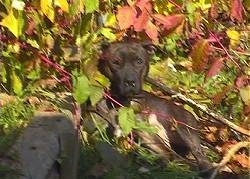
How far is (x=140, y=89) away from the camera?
6781 millimetres

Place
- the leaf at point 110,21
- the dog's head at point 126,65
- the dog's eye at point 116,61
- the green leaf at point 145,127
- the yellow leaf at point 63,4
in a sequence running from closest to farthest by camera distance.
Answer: the yellow leaf at point 63,4
the leaf at point 110,21
the green leaf at point 145,127
the dog's head at point 126,65
the dog's eye at point 116,61

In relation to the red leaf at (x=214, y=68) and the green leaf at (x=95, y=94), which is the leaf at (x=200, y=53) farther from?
the green leaf at (x=95, y=94)

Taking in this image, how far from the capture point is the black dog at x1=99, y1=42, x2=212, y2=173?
21.8ft

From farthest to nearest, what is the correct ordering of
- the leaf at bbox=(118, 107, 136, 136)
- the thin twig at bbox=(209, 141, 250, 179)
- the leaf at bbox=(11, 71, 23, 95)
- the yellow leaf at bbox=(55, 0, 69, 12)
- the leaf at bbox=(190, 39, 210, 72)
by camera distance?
the thin twig at bbox=(209, 141, 250, 179)
the leaf at bbox=(11, 71, 23, 95)
the leaf at bbox=(118, 107, 136, 136)
the leaf at bbox=(190, 39, 210, 72)
the yellow leaf at bbox=(55, 0, 69, 12)

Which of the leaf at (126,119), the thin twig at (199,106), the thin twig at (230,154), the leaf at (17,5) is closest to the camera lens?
the leaf at (17,5)

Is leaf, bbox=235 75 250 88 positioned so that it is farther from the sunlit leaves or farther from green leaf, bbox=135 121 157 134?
green leaf, bbox=135 121 157 134

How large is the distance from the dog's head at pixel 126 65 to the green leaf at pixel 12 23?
4.93 feet

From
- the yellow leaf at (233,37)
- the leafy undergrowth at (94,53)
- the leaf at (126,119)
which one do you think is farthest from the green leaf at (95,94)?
the yellow leaf at (233,37)

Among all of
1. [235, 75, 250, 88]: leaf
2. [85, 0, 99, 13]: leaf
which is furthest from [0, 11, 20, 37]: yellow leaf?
[235, 75, 250, 88]: leaf

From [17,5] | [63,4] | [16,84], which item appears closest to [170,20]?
[63,4]

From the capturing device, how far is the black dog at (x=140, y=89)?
6.65 meters

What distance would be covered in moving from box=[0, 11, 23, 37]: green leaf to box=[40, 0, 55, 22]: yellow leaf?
0.27 m

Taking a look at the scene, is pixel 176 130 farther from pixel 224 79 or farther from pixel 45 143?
pixel 45 143

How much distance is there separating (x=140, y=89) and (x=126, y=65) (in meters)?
0.29
